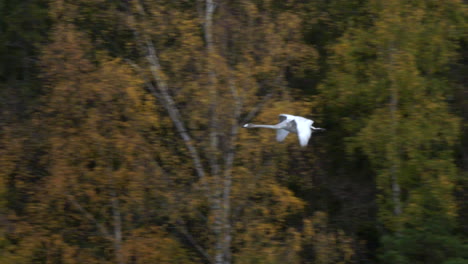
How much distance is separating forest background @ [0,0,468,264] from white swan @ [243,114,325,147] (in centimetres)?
87

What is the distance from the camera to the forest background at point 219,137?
13.4 meters

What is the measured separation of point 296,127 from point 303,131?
0.45 m

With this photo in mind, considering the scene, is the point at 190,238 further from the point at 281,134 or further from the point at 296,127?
the point at 296,127

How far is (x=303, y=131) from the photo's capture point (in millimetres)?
10914

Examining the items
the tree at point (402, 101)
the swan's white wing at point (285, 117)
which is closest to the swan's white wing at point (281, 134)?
the swan's white wing at point (285, 117)

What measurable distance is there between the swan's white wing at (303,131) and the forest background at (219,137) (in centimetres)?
218

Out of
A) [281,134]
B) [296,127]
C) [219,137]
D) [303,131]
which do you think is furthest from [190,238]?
[303,131]

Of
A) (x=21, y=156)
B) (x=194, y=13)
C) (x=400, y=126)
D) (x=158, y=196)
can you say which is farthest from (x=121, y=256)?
(x=400, y=126)

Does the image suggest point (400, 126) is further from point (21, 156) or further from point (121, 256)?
point (21, 156)

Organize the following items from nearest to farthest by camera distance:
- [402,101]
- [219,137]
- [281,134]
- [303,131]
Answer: [303,131] < [281,134] < [219,137] < [402,101]

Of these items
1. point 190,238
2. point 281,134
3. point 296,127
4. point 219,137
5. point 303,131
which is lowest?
point 190,238

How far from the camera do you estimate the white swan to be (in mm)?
10828

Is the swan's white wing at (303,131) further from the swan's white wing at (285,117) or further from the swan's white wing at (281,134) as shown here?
the swan's white wing at (281,134)

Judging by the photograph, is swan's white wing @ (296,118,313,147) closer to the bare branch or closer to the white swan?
the white swan
